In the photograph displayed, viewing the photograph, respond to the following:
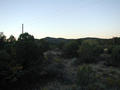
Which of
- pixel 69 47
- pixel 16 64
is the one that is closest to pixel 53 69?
pixel 16 64

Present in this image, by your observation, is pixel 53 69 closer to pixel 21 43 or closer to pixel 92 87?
pixel 21 43

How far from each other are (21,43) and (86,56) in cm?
898

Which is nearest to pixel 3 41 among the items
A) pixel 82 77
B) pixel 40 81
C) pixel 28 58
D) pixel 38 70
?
pixel 28 58

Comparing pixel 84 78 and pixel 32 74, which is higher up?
pixel 84 78

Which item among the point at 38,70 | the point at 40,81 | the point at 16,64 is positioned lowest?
the point at 40,81

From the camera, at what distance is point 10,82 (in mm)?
6363

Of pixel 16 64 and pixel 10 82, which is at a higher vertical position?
pixel 16 64

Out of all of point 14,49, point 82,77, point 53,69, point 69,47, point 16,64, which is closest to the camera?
point 82,77

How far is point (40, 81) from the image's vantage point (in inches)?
288

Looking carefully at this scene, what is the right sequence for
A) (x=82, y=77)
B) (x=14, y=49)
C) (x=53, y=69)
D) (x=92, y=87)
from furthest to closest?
(x=53, y=69), (x=14, y=49), (x=82, y=77), (x=92, y=87)

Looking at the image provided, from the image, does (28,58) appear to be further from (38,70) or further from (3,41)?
(3,41)

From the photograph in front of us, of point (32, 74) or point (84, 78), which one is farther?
point (32, 74)

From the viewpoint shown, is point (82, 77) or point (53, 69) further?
point (53, 69)

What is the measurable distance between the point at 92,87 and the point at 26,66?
408cm
